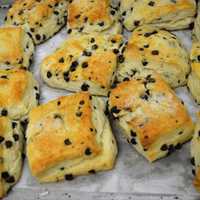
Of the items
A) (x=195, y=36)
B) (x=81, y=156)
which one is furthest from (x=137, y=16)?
(x=81, y=156)

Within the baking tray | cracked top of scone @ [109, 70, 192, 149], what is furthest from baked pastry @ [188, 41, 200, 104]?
the baking tray

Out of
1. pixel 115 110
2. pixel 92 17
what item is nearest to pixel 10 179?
pixel 115 110

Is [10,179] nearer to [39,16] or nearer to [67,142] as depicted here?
[67,142]

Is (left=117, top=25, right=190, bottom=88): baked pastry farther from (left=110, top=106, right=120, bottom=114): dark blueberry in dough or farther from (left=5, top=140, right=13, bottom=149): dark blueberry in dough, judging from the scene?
(left=5, top=140, right=13, bottom=149): dark blueberry in dough

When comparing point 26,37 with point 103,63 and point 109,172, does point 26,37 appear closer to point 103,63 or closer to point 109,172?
point 103,63

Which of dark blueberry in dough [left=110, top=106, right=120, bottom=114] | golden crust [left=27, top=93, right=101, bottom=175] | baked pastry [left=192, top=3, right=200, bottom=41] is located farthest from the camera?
baked pastry [left=192, top=3, right=200, bottom=41]

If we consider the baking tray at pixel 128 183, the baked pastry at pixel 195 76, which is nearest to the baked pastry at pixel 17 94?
the baking tray at pixel 128 183
